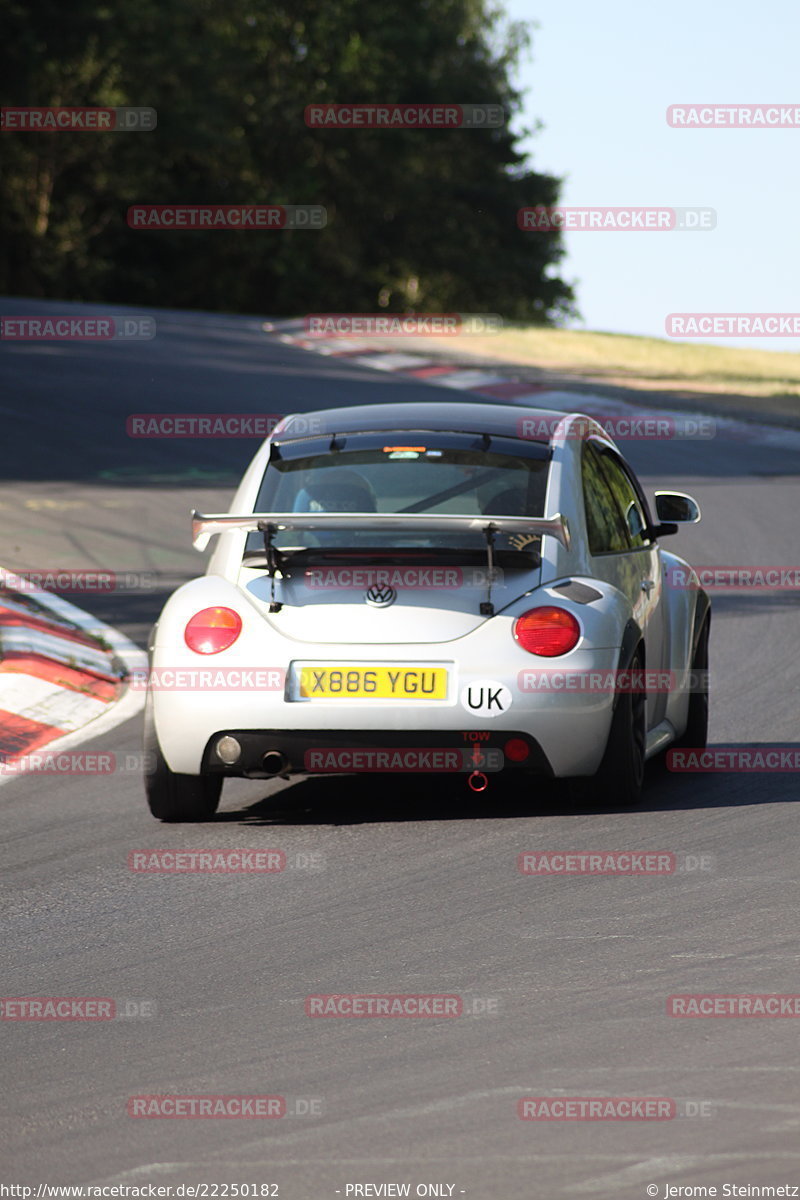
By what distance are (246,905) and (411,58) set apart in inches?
2623

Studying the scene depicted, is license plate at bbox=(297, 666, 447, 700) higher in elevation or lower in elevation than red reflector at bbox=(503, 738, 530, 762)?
higher

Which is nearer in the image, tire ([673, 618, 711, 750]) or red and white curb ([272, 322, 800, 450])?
tire ([673, 618, 711, 750])

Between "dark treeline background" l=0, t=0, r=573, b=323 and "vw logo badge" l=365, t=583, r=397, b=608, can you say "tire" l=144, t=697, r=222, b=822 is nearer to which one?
"vw logo badge" l=365, t=583, r=397, b=608

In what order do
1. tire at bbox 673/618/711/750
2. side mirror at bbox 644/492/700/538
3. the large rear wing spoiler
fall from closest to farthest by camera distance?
the large rear wing spoiler → tire at bbox 673/618/711/750 → side mirror at bbox 644/492/700/538

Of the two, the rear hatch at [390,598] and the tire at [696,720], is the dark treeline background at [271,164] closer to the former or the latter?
the tire at [696,720]

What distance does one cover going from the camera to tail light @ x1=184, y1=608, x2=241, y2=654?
7090 mm

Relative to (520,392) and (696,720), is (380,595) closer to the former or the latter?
(696,720)

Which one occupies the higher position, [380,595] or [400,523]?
[400,523]

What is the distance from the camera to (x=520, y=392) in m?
26.7

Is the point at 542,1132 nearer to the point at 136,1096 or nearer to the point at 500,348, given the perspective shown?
the point at 136,1096

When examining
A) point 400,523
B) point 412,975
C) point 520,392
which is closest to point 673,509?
point 400,523

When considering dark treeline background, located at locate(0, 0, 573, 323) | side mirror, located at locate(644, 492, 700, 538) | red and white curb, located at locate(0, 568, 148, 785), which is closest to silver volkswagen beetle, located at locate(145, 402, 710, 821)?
side mirror, located at locate(644, 492, 700, 538)

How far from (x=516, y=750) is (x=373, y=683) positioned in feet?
1.91

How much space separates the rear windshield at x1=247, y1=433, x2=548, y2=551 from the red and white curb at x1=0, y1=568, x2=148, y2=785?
1.93 m
